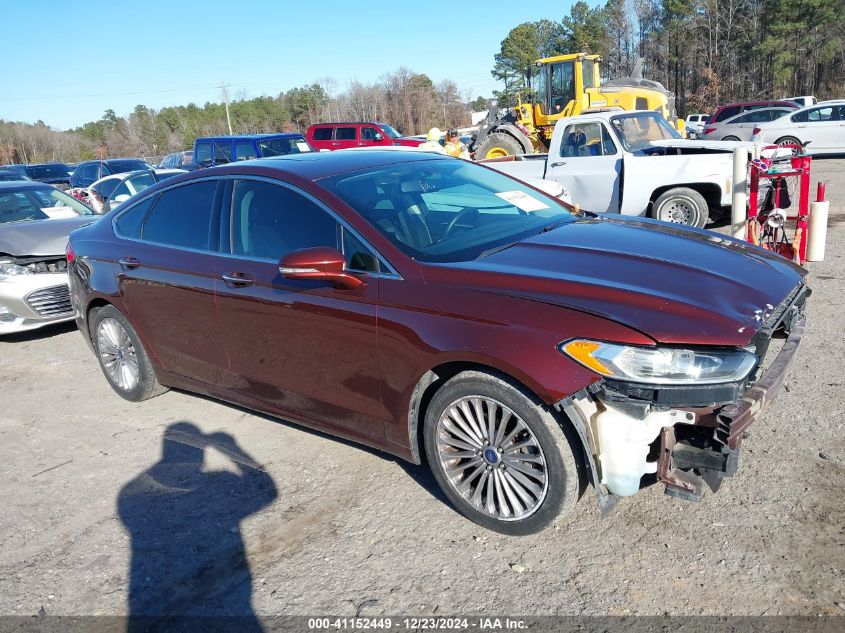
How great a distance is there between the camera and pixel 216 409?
504 cm

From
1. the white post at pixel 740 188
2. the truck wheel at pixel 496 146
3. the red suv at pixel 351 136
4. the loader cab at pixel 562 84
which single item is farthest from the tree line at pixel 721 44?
the white post at pixel 740 188

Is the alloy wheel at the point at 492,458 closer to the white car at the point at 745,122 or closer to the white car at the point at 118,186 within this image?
the white car at the point at 118,186

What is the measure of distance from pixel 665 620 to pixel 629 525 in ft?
2.12

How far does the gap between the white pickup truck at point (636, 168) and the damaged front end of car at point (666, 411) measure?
691cm

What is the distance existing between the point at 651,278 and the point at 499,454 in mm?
1035

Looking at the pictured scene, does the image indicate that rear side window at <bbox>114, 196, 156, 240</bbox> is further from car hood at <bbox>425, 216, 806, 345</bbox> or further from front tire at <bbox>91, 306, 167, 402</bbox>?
car hood at <bbox>425, 216, 806, 345</bbox>

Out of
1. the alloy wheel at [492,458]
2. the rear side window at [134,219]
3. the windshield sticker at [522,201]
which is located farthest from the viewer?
the rear side window at [134,219]

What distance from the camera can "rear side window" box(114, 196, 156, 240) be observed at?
4875 millimetres

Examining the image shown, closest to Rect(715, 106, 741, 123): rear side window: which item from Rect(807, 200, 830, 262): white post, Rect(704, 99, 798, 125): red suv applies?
Rect(704, 99, 798, 125): red suv

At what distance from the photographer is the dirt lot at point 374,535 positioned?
2816 millimetres

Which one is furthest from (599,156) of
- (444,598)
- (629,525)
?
(444,598)

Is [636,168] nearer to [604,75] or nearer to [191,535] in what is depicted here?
[191,535]

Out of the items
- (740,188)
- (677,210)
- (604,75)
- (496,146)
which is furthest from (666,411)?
(604,75)

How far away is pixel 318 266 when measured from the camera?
3.32 meters
